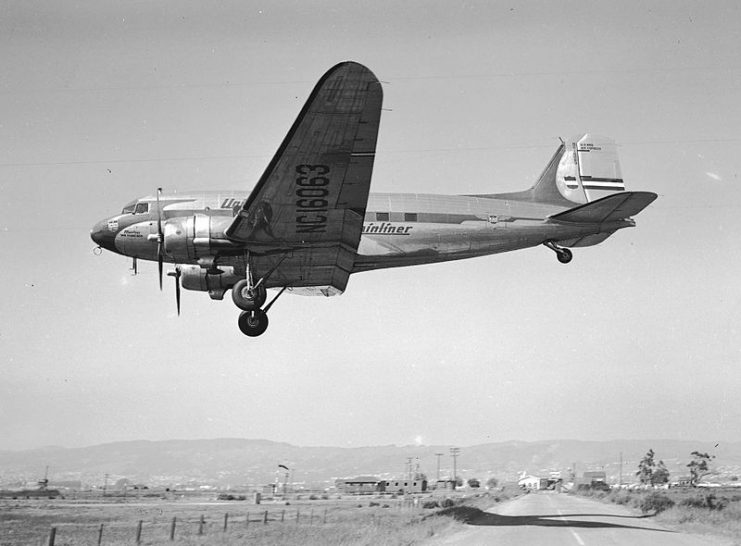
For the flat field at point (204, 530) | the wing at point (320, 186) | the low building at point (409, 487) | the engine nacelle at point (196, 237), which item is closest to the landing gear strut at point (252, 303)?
the wing at point (320, 186)

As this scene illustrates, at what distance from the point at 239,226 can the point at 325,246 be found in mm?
2463

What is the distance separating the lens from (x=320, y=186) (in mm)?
17703

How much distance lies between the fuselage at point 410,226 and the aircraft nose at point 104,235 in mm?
28

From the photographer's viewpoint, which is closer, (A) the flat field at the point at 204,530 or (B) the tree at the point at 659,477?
(A) the flat field at the point at 204,530

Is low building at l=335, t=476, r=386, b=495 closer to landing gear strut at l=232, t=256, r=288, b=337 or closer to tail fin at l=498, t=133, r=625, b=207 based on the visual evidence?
tail fin at l=498, t=133, r=625, b=207

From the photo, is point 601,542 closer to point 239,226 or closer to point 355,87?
point 239,226

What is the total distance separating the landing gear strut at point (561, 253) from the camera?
23.0m

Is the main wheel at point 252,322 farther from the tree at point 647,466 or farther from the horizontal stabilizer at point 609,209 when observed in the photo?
the tree at point 647,466

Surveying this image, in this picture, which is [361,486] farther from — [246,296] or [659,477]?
[246,296]

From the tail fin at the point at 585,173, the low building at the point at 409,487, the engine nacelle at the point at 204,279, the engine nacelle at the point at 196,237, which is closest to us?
the engine nacelle at the point at 196,237

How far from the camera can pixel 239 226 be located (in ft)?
62.2

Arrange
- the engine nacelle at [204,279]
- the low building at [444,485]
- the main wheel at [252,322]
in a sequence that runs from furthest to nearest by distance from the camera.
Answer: the low building at [444,485]
the engine nacelle at [204,279]
the main wheel at [252,322]

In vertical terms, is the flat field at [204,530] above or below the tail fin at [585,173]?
below

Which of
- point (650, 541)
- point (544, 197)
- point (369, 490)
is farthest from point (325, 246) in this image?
point (369, 490)
